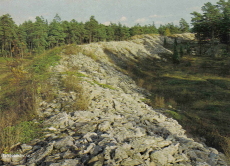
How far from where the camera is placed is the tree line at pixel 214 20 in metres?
40.2

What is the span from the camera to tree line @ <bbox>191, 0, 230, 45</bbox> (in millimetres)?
40241

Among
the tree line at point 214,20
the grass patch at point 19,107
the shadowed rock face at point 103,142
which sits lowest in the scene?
the shadowed rock face at point 103,142

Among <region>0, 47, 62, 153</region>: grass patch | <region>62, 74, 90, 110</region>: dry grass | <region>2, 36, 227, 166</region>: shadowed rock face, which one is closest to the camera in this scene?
<region>2, 36, 227, 166</region>: shadowed rock face

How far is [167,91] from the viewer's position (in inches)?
680

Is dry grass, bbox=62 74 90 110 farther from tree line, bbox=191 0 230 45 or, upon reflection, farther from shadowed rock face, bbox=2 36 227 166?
tree line, bbox=191 0 230 45

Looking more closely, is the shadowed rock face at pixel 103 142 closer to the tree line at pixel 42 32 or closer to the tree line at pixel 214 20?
the tree line at pixel 214 20

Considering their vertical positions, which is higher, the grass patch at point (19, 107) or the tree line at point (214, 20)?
the tree line at point (214, 20)

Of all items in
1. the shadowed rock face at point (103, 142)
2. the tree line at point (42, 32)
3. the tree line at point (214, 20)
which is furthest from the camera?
the tree line at point (42, 32)

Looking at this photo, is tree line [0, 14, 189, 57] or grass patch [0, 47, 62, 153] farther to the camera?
tree line [0, 14, 189, 57]

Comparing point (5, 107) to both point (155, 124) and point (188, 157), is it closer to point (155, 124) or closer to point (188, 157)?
point (155, 124)

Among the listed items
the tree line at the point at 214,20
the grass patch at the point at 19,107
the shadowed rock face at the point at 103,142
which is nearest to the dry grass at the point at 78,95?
the shadowed rock face at the point at 103,142

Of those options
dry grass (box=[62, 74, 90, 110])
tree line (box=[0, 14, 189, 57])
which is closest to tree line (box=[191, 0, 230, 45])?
tree line (box=[0, 14, 189, 57])

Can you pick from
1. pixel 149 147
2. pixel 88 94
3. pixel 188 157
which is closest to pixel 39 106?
pixel 88 94

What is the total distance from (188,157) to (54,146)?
145 inches
